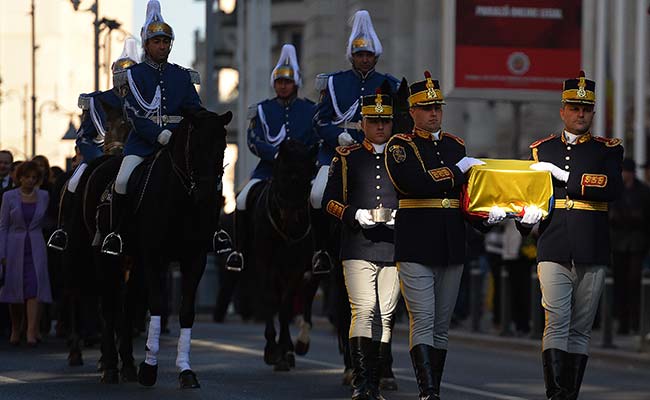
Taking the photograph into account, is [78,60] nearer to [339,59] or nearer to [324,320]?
[339,59]

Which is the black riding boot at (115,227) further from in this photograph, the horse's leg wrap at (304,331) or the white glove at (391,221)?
the horse's leg wrap at (304,331)

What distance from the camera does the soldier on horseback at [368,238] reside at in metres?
14.3

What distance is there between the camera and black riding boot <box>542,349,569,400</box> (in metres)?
13.4

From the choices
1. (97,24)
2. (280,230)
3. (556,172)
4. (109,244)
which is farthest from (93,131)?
(97,24)

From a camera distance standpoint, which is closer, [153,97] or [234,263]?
[153,97]

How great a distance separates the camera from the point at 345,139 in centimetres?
1658

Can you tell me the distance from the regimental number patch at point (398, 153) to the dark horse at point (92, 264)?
3740mm

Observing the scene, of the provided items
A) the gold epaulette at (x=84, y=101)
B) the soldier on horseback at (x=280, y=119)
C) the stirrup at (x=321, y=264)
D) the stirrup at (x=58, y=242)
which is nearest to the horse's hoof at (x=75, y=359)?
the stirrup at (x=58, y=242)

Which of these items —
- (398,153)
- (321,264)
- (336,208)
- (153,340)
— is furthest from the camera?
(321,264)

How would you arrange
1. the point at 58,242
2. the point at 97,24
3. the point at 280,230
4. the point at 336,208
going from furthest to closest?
the point at 97,24 → the point at 280,230 → the point at 58,242 → the point at 336,208

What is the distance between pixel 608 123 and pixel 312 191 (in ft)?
63.4

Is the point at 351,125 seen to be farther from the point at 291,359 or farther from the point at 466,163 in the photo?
the point at 466,163

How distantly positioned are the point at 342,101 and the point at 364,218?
2907 millimetres

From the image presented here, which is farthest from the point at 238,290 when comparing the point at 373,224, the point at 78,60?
the point at 78,60
